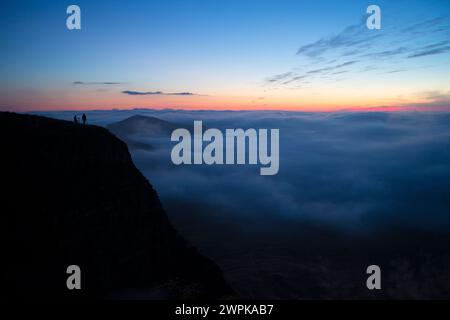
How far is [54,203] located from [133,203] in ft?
35.7

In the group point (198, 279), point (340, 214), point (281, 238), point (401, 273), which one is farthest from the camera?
point (340, 214)

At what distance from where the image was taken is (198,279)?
52.7 m

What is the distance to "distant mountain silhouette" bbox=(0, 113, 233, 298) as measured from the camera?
116 ft

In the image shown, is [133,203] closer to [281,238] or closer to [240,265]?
[240,265]

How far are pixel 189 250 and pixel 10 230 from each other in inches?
1099

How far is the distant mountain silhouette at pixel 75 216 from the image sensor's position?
116 feet

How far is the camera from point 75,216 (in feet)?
125

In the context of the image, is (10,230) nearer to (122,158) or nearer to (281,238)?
(122,158)

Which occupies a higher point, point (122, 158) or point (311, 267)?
point (122, 158)

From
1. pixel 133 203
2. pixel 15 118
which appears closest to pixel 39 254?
Answer: pixel 133 203

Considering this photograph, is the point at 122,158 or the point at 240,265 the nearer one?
the point at 122,158
